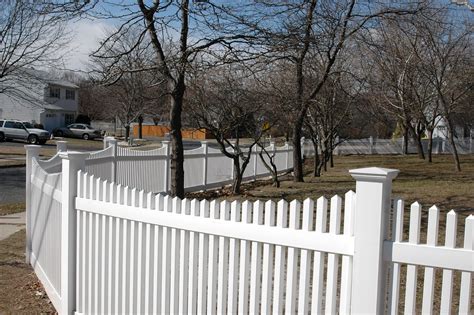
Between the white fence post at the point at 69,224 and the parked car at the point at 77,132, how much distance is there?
49.9 meters

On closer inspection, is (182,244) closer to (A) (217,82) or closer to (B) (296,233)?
(B) (296,233)

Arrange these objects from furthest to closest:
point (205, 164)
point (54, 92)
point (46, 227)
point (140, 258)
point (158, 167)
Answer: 1. point (54, 92)
2. point (205, 164)
3. point (158, 167)
4. point (46, 227)
5. point (140, 258)

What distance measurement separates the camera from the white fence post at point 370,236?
2.96 m

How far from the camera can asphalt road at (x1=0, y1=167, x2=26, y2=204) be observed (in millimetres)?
13905

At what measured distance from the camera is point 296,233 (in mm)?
3268

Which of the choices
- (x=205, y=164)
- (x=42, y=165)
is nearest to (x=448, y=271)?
(x=42, y=165)

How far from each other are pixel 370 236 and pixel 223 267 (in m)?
1.14

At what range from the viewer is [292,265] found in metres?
3.33

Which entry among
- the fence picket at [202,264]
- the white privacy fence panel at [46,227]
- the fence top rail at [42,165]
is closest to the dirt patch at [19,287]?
the white privacy fence panel at [46,227]

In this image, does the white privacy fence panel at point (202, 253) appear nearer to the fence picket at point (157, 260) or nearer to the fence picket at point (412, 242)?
the fence picket at point (157, 260)

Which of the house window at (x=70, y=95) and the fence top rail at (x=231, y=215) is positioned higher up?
the house window at (x=70, y=95)

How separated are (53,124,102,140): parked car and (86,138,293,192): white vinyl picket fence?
1493 inches

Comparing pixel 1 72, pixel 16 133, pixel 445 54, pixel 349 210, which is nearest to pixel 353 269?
pixel 349 210

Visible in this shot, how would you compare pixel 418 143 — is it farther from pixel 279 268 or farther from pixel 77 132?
pixel 77 132
